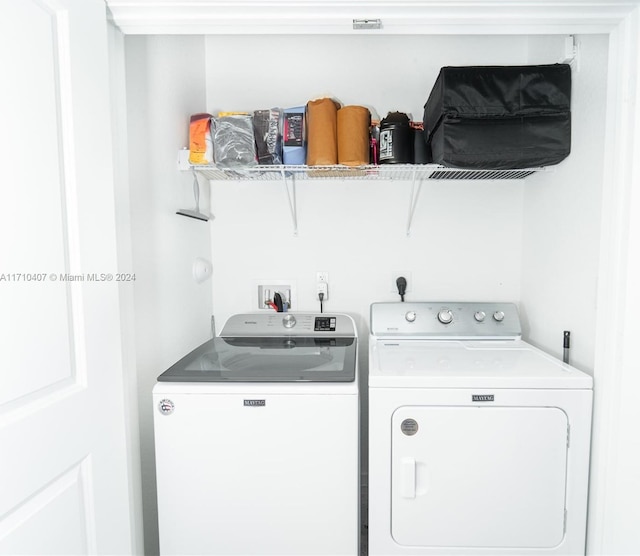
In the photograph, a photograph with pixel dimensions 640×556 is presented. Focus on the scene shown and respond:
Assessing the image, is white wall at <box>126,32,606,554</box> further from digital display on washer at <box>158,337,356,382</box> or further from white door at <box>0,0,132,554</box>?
white door at <box>0,0,132,554</box>

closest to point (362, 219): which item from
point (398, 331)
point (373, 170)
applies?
point (373, 170)

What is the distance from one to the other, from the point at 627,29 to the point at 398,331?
1423mm

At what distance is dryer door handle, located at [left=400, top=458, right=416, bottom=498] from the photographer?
1.33 metres

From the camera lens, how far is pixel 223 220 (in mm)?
2107

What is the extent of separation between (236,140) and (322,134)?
40 cm

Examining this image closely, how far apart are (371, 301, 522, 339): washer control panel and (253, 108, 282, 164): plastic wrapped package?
0.99 m

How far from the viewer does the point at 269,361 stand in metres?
1.55

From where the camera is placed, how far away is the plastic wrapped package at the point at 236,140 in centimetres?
166

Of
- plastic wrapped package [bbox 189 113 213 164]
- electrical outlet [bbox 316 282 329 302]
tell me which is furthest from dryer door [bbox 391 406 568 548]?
plastic wrapped package [bbox 189 113 213 164]

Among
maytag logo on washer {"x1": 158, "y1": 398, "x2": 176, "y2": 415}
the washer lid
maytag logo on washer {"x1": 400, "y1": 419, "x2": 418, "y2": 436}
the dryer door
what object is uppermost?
the washer lid

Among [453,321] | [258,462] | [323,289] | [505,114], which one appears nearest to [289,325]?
[323,289]

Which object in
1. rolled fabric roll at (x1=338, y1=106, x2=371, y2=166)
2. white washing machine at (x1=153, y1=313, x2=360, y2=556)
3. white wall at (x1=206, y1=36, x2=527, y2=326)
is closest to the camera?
white washing machine at (x1=153, y1=313, x2=360, y2=556)

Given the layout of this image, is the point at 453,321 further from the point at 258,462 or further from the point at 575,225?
the point at 258,462

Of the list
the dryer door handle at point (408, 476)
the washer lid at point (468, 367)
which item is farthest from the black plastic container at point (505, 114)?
the dryer door handle at point (408, 476)
